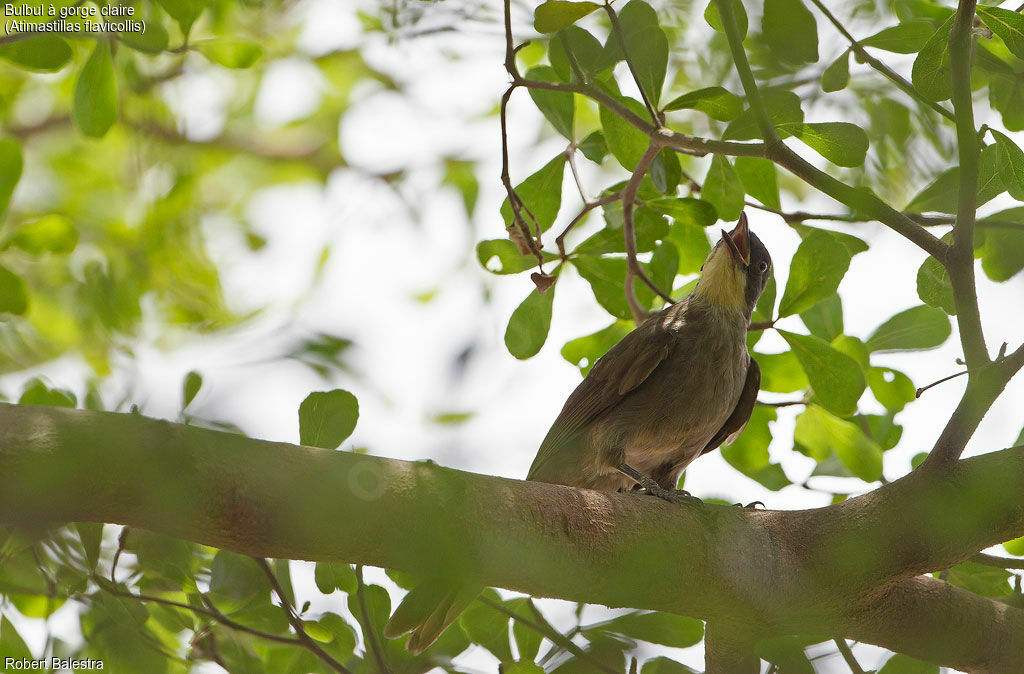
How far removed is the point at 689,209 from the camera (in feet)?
10.6

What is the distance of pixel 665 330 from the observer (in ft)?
13.5

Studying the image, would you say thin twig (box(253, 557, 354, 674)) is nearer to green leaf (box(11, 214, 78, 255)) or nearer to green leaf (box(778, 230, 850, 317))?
green leaf (box(11, 214, 78, 255))

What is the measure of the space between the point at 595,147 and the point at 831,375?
1.18 metres

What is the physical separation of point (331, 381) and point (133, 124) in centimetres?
328

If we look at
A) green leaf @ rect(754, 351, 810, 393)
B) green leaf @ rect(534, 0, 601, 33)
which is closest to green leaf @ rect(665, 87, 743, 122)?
green leaf @ rect(534, 0, 601, 33)

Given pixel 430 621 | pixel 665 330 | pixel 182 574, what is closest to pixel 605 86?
pixel 665 330

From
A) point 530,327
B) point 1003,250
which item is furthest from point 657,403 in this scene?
point 1003,250

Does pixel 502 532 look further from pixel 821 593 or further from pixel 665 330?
pixel 665 330

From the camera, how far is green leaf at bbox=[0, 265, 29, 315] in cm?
253

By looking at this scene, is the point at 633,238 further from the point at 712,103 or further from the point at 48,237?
Result: the point at 48,237

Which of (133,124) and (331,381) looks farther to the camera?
(133,124)

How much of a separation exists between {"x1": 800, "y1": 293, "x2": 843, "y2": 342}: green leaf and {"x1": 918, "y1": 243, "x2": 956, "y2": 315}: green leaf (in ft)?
1.99

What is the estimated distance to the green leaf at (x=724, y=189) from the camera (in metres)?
3.34

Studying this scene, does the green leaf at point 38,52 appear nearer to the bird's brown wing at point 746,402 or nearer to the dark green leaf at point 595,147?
the dark green leaf at point 595,147
